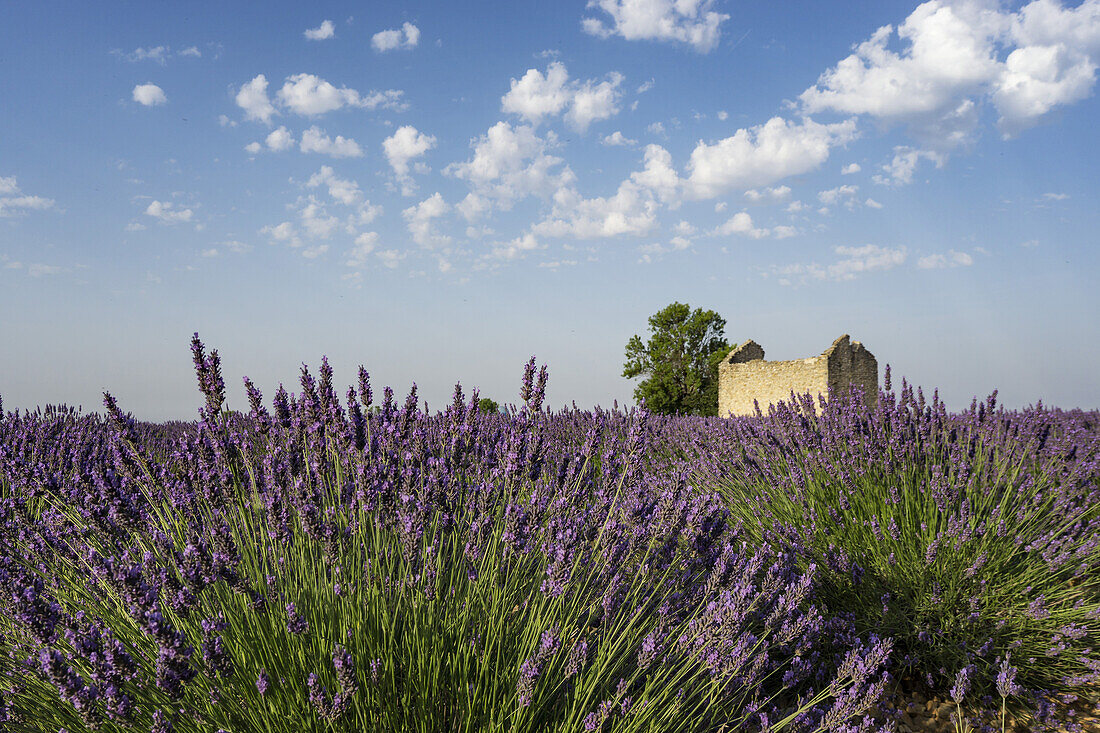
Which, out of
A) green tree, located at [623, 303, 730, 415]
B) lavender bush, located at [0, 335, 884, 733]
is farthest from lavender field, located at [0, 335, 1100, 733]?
green tree, located at [623, 303, 730, 415]

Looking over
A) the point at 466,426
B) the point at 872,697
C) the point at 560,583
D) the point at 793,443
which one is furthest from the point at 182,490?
the point at 793,443

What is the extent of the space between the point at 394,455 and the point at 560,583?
2.34 feet

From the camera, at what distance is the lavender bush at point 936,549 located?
2.83 metres

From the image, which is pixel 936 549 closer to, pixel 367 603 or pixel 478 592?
pixel 478 592

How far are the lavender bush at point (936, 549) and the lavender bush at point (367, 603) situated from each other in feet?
1.97

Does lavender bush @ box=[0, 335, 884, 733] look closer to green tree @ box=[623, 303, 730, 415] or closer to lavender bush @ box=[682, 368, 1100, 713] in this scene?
lavender bush @ box=[682, 368, 1100, 713]

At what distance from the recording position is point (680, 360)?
29828mm

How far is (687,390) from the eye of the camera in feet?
96.2

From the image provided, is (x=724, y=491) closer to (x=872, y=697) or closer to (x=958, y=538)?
(x=958, y=538)

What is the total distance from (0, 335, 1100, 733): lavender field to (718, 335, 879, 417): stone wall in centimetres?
1779

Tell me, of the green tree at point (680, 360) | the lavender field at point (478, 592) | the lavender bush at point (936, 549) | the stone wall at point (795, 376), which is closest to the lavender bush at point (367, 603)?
the lavender field at point (478, 592)

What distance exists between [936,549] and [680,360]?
1074 inches

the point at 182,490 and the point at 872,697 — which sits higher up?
the point at 182,490

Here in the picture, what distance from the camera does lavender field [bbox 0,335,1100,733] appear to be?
1546mm
